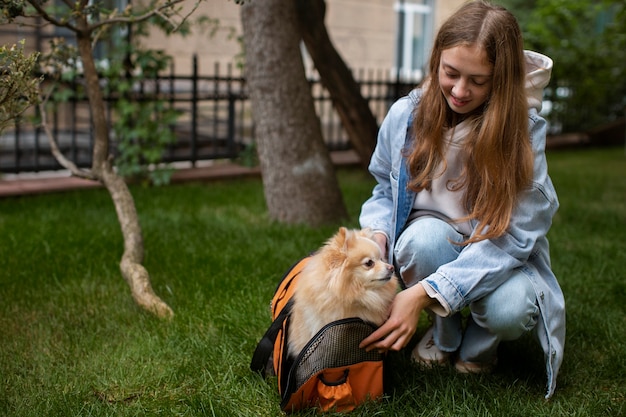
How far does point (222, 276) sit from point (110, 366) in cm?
101

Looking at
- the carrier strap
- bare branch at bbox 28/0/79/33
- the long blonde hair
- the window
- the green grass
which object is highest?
the window

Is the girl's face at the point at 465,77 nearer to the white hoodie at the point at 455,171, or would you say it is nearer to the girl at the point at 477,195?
the girl at the point at 477,195

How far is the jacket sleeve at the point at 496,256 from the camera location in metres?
2.30

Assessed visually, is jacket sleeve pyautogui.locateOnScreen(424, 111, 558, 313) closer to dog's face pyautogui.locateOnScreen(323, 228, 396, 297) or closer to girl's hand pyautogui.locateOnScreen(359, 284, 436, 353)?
girl's hand pyautogui.locateOnScreen(359, 284, 436, 353)

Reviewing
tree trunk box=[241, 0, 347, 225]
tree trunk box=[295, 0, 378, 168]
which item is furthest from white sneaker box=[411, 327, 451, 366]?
tree trunk box=[295, 0, 378, 168]

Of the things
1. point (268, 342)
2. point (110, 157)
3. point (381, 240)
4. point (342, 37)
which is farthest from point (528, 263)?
point (342, 37)

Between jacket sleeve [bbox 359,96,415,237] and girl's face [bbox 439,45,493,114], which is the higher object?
girl's face [bbox 439,45,493,114]

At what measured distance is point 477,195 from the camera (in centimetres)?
244

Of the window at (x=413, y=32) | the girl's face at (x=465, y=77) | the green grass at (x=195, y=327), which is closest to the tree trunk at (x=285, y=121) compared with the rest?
the green grass at (x=195, y=327)

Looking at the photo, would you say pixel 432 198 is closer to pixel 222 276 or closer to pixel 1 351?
pixel 222 276

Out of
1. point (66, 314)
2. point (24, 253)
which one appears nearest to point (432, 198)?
point (66, 314)

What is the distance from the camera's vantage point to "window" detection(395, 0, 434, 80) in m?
13.9

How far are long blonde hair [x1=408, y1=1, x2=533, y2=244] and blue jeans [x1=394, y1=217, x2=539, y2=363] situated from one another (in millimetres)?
148

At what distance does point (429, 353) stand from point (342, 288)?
27.8 inches
